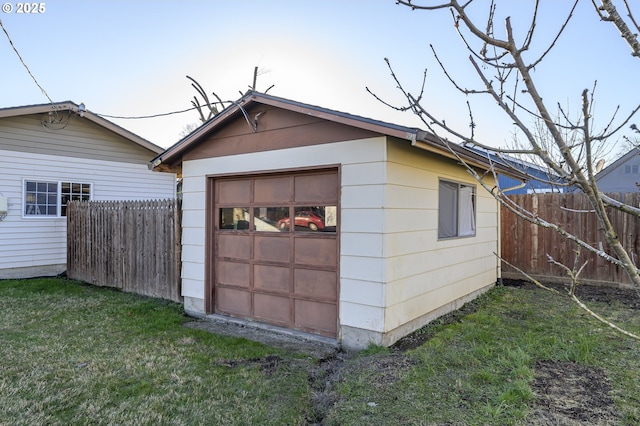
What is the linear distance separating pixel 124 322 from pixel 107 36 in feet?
21.7

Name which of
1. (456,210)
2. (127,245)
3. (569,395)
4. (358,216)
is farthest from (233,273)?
(569,395)

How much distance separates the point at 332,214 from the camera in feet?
17.2

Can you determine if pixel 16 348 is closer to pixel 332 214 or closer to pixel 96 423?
pixel 96 423

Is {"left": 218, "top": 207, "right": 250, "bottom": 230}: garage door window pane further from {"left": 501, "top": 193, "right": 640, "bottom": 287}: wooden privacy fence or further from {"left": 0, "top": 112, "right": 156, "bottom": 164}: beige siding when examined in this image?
{"left": 0, "top": 112, "right": 156, "bottom": 164}: beige siding

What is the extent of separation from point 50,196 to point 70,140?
1.52 metres

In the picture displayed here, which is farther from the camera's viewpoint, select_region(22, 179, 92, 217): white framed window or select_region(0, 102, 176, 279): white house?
select_region(22, 179, 92, 217): white framed window

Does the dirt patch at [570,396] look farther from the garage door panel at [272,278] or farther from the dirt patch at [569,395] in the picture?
the garage door panel at [272,278]

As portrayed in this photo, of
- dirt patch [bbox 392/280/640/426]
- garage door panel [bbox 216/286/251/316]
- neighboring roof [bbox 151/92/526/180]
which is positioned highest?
neighboring roof [bbox 151/92/526/180]

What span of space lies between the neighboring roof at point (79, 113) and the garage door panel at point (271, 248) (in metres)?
7.05

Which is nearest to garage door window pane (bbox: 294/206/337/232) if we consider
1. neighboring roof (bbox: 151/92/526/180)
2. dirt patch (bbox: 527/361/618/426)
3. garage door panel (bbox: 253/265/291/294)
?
garage door panel (bbox: 253/265/291/294)

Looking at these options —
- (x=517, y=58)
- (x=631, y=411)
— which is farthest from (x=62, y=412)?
(x=631, y=411)

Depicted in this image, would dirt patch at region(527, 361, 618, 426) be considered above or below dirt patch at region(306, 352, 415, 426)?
above

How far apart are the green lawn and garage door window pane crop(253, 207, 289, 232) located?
5.39 feet

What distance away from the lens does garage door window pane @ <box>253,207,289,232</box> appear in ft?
18.8
